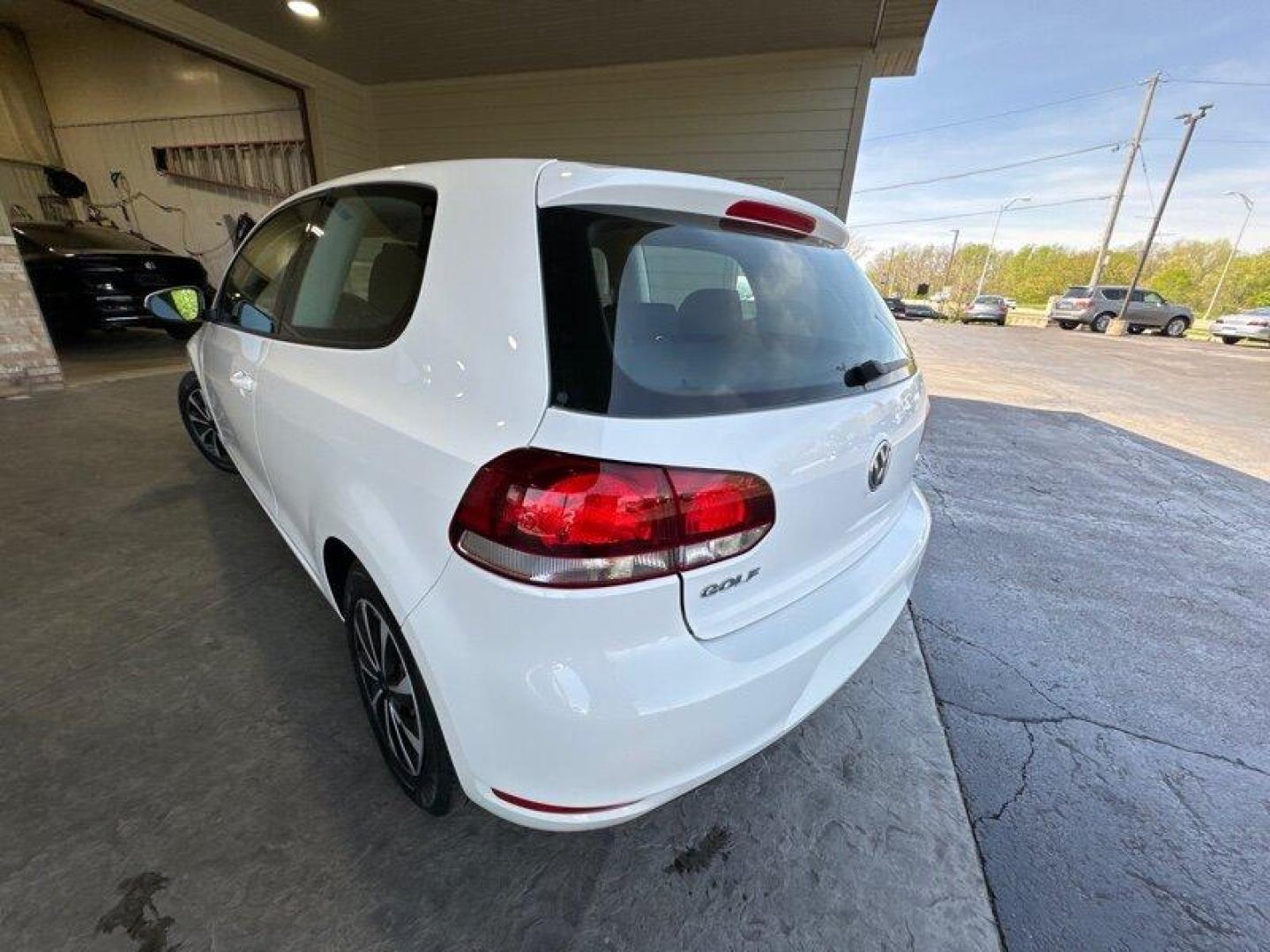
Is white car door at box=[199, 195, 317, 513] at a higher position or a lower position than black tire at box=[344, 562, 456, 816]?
higher

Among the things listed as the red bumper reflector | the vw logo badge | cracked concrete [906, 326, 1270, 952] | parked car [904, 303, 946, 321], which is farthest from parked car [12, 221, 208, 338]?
parked car [904, 303, 946, 321]

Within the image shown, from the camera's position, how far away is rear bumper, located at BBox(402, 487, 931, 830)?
3.18 feet

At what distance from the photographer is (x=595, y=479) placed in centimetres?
94

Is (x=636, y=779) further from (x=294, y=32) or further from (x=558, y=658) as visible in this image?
(x=294, y=32)

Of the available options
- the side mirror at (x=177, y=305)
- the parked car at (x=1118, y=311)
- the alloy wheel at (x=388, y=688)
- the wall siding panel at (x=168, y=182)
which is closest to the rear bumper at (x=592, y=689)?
the alloy wheel at (x=388, y=688)

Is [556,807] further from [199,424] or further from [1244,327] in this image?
[1244,327]

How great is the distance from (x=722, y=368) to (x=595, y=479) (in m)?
0.38

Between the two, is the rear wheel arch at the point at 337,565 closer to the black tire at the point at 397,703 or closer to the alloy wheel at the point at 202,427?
the black tire at the point at 397,703

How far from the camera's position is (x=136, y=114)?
31.7ft

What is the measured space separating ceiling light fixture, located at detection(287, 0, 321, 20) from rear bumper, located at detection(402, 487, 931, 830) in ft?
20.7

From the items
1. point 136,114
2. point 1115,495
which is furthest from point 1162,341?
point 136,114

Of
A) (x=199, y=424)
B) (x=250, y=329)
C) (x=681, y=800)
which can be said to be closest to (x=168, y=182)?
(x=199, y=424)

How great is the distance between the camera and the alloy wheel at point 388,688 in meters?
1.38

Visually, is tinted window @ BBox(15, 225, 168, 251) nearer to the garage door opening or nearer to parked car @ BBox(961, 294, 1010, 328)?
the garage door opening
